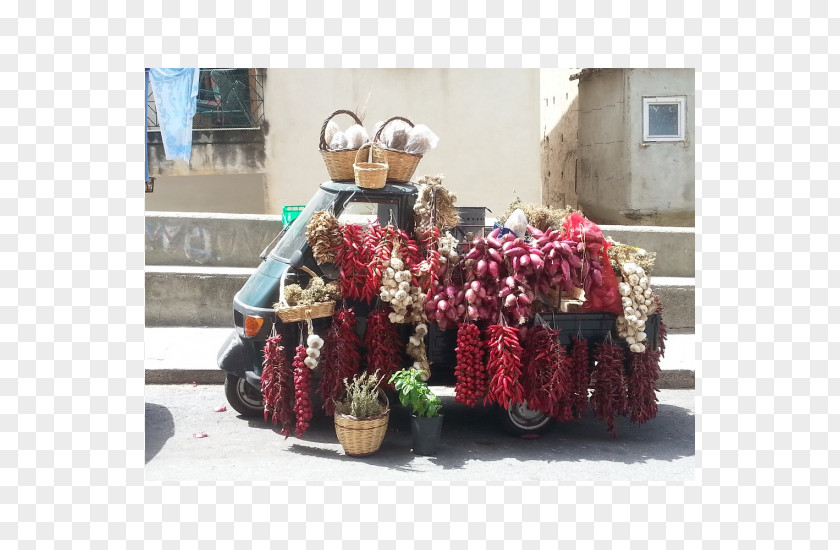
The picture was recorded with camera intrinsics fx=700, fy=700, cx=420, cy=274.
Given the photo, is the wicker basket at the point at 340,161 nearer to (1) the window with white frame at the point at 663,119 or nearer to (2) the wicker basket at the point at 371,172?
(2) the wicker basket at the point at 371,172

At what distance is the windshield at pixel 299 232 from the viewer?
20.1ft

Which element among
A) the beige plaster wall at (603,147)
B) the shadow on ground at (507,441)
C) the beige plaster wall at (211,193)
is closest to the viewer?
the shadow on ground at (507,441)

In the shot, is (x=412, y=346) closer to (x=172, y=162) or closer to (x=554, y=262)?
(x=554, y=262)

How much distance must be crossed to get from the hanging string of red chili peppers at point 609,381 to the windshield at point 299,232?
272 cm

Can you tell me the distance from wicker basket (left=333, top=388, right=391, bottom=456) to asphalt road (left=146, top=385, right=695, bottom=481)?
9 cm

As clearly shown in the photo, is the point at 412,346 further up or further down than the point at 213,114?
further down

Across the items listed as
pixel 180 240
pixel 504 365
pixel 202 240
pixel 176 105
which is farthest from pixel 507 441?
pixel 176 105

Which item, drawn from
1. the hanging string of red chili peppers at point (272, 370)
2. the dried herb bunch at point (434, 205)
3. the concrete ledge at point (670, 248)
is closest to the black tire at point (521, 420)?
the dried herb bunch at point (434, 205)

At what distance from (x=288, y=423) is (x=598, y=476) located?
256 centimetres

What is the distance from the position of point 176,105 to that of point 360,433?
9.64 m

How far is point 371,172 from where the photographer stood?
605 cm

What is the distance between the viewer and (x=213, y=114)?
48.9 feet

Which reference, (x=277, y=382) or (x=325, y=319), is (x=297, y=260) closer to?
(x=325, y=319)

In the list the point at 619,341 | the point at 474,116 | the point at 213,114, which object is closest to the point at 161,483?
the point at 619,341
